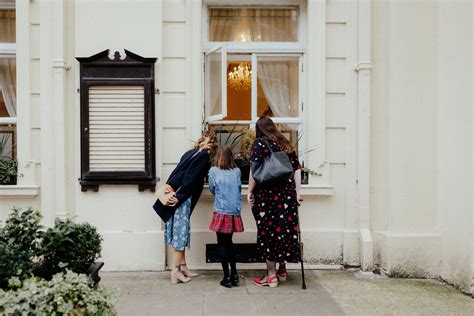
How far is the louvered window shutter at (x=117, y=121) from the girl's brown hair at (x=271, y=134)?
1432mm

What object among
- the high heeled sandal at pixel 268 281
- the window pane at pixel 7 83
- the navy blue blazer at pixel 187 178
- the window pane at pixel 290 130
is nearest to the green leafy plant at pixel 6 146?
the window pane at pixel 7 83

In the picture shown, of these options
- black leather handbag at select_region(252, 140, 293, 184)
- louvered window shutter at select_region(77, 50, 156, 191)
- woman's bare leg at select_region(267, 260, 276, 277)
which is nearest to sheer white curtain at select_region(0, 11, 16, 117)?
louvered window shutter at select_region(77, 50, 156, 191)

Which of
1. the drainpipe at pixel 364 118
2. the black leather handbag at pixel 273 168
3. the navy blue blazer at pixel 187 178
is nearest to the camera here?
the black leather handbag at pixel 273 168

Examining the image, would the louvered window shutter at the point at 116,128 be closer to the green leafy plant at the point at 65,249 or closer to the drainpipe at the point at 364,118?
the green leafy plant at the point at 65,249

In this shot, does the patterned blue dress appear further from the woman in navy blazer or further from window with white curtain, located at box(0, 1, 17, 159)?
window with white curtain, located at box(0, 1, 17, 159)

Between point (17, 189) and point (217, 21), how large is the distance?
3403 mm

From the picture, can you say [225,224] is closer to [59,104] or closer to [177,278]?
[177,278]

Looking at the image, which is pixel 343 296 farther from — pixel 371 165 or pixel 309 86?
pixel 309 86

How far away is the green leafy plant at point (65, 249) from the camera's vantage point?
3.38m

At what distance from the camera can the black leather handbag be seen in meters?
4.75

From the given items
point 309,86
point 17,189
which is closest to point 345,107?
point 309,86

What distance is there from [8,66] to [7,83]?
23 cm

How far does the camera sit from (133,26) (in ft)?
18.2

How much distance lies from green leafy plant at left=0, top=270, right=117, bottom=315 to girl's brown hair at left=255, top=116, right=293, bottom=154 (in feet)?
8.58
